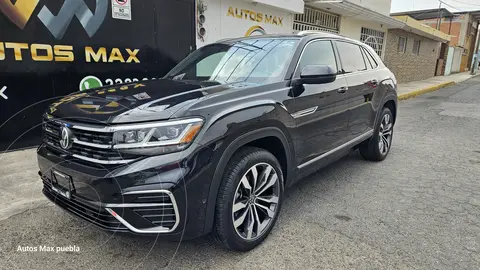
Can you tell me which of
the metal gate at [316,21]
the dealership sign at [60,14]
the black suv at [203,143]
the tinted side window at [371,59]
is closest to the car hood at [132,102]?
the black suv at [203,143]

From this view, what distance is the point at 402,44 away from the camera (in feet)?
66.5

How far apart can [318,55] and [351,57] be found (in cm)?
95

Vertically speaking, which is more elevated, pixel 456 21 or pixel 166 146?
pixel 456 21

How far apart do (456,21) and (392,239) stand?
4398 cm

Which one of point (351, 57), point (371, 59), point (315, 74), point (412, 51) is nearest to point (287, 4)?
point (371, 59)

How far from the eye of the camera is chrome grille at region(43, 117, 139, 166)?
7.11 feet

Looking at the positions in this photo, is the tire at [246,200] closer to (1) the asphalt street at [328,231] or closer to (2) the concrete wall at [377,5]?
(1) the asphalt street at [328,231]

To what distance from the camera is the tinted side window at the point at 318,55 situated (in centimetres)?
338

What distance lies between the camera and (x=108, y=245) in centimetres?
277

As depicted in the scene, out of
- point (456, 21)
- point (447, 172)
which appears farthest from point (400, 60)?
point (456, 21)

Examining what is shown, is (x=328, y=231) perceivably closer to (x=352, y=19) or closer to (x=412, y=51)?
(x=352, y=19)

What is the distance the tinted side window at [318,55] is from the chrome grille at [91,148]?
185cm

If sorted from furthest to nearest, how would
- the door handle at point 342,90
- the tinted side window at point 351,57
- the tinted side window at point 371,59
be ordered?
the tinted side window at point 371,59 → the tinted side window at point 351,57 → the door handle at point 342,90

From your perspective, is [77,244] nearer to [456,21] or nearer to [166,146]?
[166,146]
